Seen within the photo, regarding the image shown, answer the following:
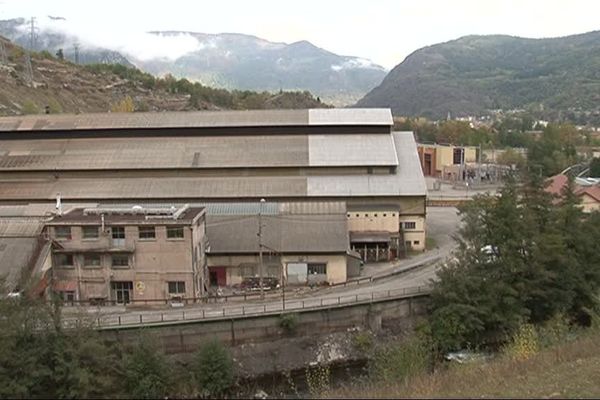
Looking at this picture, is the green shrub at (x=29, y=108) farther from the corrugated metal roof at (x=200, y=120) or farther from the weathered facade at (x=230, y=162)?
the weathered facade at (x=230, y=162)

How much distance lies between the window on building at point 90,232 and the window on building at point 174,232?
12.1 ft

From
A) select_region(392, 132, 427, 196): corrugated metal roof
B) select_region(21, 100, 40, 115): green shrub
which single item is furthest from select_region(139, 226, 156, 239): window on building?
select_region(21, 100, 40, 115): green shrub

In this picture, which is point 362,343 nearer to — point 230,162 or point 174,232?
point 174,232

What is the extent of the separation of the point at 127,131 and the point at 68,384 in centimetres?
2677

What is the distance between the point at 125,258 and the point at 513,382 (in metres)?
21.3

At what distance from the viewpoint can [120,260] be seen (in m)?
31.0

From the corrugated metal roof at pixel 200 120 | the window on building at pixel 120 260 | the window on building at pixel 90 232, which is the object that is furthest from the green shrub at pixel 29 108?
the window on building at pixel 120 260

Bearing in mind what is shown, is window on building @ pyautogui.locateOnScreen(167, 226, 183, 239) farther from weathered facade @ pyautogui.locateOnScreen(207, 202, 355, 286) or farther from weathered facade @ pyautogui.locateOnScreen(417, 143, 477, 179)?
weathered facade @ pyautogui.locateOnScreen(417, 143, 477, 179)

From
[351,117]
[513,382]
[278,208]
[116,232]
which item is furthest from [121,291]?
[351,117]

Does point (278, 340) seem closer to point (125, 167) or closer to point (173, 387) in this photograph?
point (173, 387)

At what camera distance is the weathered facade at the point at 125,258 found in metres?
30.8

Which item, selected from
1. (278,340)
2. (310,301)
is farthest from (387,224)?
(278,340)

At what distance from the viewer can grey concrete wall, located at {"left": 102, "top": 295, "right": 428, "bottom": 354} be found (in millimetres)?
27469

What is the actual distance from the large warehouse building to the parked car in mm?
6819
